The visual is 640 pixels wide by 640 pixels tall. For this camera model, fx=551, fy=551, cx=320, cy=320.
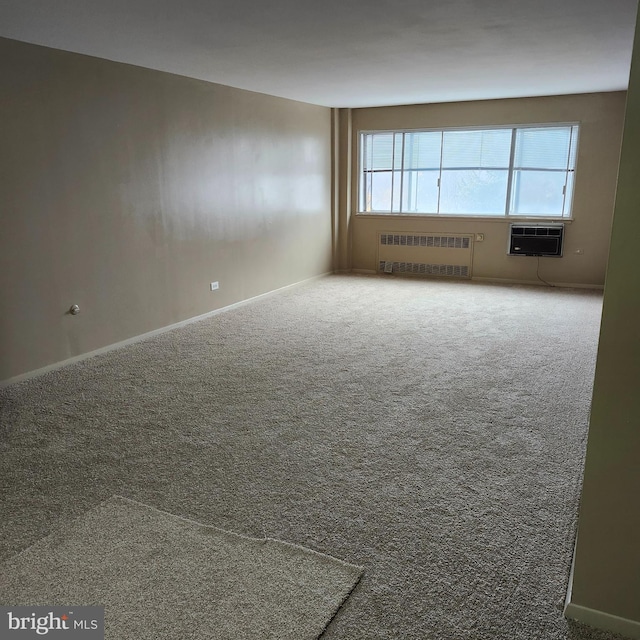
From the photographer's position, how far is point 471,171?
762 cm

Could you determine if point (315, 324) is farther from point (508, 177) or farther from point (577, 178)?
point (577, 178)

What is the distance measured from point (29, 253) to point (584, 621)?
3.94 m

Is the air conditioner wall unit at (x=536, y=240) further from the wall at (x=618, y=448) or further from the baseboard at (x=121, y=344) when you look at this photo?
the wall at (x=618, y=448)

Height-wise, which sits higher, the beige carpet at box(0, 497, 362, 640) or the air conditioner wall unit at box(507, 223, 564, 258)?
the air conditioner wall unit at box(507, 223, 564, 258)

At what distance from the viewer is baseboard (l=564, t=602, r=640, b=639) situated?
174 cm

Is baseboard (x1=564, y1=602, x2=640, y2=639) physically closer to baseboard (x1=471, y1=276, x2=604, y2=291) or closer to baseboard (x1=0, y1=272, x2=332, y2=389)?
baseboard (x1=0, y1=272, x2=332, y2=389)

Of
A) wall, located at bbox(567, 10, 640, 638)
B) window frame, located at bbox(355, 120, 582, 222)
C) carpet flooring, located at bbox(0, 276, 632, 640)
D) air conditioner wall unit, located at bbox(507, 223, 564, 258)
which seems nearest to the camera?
wall, located at bbox(567, 10, 640, 638)

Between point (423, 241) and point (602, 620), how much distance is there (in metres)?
6.64

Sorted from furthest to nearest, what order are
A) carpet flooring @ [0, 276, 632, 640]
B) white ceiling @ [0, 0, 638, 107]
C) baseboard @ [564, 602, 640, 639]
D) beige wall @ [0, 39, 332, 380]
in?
beige wall @ [0, 39, 332, 380] → white ceiling @ [0, 0, 638, 107] → carpet flooring @ [0, 276, 632, 640] → baseboard @ [564, 602, 640, 639]

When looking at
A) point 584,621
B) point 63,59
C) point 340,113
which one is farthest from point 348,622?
point 340,113

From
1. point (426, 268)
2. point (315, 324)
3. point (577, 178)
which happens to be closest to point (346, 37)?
point (315, 324)

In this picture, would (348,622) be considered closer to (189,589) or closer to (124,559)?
(189,589)

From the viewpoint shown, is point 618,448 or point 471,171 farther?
point 471,171

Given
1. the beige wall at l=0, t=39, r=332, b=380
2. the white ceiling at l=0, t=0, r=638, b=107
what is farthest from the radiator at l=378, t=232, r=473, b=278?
the white ceiling at l=0, t=0, r=638, b=107
